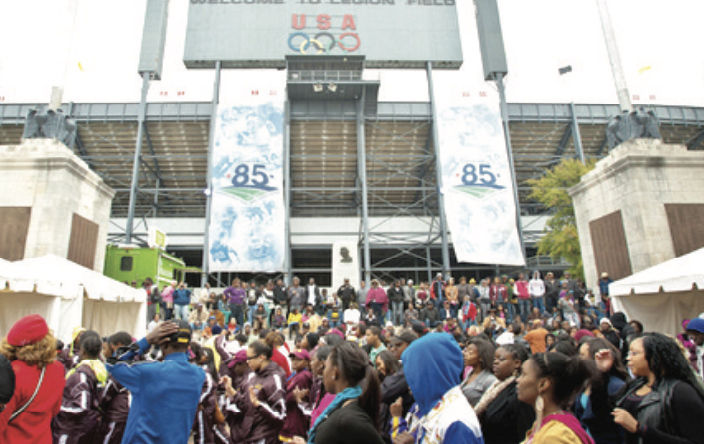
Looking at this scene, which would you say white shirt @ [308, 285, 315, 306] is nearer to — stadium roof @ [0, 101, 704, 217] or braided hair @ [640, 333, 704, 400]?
stadium roof @ [0, 101, 704, 217]

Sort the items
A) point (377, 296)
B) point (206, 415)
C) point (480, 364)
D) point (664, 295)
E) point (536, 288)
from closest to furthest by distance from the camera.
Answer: point (480, 364), point (206, 415), point (664, 295), point (377, 296), point (536, 288)

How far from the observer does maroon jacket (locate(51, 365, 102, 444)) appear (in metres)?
3.81

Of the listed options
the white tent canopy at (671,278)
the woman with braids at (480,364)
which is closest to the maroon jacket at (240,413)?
the woman with braids at (480,364)

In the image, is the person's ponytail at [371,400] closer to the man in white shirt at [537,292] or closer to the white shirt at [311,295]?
the white shirt at [311,295]

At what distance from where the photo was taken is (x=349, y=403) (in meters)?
2.24

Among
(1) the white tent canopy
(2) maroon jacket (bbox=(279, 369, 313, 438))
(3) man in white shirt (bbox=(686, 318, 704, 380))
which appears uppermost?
(1) the white tent canopy

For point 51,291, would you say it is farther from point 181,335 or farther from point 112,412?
point 181,335

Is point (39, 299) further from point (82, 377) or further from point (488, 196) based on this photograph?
point (488, 196)

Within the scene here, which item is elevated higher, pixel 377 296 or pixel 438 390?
pixel 377 296

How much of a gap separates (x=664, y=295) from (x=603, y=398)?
964 centimetres

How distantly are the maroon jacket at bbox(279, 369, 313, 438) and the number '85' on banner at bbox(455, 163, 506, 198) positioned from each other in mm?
19195

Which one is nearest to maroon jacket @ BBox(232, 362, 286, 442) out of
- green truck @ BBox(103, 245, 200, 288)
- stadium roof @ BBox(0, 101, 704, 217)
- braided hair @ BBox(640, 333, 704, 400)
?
braided hair @ BBox(640, 333, 704, 400)

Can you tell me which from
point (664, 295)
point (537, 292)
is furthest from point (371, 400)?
point (537, 292)

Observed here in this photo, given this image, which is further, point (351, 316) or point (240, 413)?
point (351, 316)
